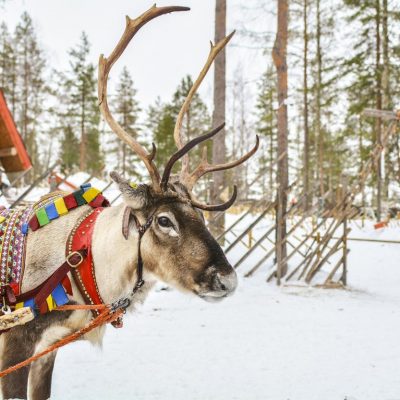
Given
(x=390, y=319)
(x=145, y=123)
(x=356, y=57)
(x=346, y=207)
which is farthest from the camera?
(x=145, y=123)

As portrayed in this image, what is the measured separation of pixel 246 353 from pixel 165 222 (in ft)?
9.22

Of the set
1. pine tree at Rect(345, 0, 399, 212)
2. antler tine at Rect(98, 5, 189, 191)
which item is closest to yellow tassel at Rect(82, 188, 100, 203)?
antler tine at Rect(98, 5, 189, 191)

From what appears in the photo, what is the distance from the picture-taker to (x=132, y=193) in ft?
7.15

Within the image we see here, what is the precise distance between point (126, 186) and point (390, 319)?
5147mm

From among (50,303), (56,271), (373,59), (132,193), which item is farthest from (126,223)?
(373,59)

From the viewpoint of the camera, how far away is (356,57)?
17078 mm

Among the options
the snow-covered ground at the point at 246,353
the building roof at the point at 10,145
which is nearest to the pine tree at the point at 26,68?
the building roof at the point at 10,145

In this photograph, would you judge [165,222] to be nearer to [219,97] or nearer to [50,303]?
[50,303]

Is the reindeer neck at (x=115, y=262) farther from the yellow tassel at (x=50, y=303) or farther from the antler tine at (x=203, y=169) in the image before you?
the antler tine at (x=203, y=169)

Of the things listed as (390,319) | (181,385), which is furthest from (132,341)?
(390,319)

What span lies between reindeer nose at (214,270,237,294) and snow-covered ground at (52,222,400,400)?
27cm

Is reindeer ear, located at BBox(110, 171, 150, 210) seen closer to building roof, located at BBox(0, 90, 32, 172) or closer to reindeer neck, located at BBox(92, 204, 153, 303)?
reindeer neck, located at BBox(92, 204, 153, 303)

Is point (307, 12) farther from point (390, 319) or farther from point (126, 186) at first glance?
point (126, 186)

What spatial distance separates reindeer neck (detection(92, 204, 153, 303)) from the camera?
2.22 meters
